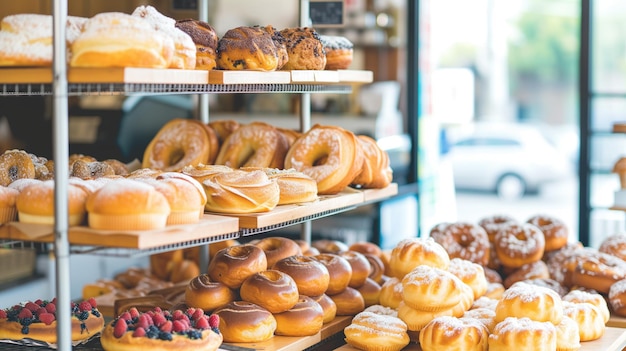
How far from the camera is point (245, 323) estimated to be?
249cm

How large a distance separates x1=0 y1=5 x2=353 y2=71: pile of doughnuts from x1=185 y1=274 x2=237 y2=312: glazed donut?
0.65 metres

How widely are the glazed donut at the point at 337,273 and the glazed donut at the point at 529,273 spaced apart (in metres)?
0.81

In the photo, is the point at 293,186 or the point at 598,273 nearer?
the point at 293,186

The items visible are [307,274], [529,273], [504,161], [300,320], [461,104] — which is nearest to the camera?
[300,320]

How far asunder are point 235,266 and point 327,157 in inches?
22.8

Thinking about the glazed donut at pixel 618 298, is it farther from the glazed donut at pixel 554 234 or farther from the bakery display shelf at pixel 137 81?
the bakery display shelf at pixel 137 81

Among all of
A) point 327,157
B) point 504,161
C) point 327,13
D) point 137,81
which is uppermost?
point 327,13

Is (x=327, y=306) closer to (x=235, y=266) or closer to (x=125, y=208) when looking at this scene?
(x=235, y=266)

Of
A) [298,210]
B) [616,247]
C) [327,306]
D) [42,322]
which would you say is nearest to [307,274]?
[327,306]

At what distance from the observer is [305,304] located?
2658mm

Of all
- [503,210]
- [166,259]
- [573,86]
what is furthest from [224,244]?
[573,86]

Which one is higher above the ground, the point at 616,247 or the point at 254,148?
the point at 254,148

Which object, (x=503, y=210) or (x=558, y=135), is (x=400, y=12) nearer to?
(x=503, y=210)

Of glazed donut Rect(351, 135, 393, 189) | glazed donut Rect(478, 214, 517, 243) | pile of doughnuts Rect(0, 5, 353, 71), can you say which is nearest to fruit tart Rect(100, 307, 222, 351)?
pile of doughnuts Rect(0, 5, 353, 71)
